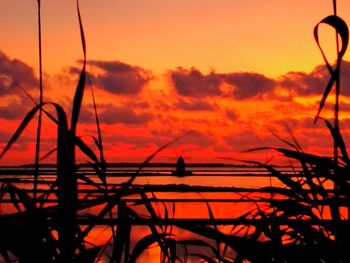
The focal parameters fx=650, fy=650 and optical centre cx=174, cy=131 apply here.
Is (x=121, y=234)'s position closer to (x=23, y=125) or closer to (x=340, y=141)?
(x=23, y=125)

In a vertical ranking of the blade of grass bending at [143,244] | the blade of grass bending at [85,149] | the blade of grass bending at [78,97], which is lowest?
the blade of grass bending at [143,244]

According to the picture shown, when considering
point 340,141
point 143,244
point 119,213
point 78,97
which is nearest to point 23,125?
point 78,97

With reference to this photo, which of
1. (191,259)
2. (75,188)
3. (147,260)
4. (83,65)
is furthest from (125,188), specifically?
(191,259)

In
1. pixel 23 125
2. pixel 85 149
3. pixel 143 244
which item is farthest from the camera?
→ pixel 143 244

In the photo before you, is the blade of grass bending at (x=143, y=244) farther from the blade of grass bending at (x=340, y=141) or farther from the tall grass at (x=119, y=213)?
the blade of grass bending at (x=340, y=141)

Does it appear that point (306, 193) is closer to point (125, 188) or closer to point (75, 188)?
point (125, 188)

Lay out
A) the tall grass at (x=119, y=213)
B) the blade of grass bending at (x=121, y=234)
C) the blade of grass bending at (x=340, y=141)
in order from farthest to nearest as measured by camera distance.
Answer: the blade of grass bending at (x=340, y=141)
the blade of grass bending at (x=121, y=234)
the tall grass at (x=119, y=213)

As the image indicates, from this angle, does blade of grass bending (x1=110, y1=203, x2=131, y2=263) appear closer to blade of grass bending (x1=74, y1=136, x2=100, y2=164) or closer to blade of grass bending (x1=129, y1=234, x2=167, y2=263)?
blade of grass bending (x1=129, y1=234, x2=167, y2=263)

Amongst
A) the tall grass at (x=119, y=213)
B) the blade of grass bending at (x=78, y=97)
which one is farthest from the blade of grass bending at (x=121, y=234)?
the blade of grass bending at (x=78, y=97)

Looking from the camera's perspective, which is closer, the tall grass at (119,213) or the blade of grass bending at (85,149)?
the tall grass at (119,213)

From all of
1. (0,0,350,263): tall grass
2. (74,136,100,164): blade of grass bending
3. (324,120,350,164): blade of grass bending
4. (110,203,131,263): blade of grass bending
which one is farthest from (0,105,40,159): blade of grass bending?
(324,120,350,164): blade of grass bending

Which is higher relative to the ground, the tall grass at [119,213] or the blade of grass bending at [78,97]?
the blade of grass bending at [78,97]

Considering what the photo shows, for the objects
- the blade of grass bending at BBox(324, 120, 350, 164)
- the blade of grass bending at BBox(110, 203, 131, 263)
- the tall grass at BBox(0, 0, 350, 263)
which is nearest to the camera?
the tall grass at BBox(0, 0, 350, 263)

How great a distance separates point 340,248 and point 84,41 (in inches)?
37.0
